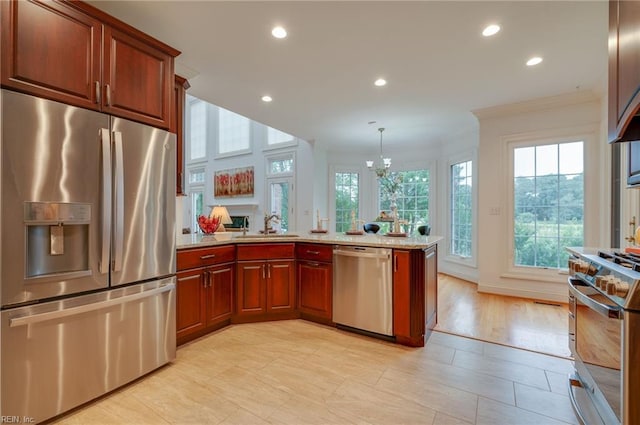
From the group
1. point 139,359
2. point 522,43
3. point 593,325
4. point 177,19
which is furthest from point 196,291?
point 522,43

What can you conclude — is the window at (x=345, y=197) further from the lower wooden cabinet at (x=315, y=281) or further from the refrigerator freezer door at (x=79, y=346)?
the refrigerator freezer door at (x=79, y=346)

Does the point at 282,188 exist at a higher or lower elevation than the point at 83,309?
higher

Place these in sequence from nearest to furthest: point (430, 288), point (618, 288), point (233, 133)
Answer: point (618, 288), point (430, 288), point (233, 133)

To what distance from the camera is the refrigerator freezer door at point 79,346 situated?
55.7 inches

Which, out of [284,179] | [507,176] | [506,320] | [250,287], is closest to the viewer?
[250,287]

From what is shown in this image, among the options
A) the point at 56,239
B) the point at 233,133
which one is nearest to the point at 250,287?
the point at 56,239

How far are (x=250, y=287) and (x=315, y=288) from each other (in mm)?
689

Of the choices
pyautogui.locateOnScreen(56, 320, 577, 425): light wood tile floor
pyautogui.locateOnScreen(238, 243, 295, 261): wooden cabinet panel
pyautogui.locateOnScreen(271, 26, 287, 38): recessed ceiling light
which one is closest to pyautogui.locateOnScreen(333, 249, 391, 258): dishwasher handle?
pyautogui.locateOnScreen(238, 243, 295, 261): wooden cabinet panel

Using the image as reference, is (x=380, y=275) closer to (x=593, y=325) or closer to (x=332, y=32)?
(x=593, y=325)

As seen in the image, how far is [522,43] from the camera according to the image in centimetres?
250

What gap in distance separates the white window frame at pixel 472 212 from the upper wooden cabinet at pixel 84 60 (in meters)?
4.84

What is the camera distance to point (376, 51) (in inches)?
104

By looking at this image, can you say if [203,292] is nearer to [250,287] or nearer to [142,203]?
[250,287]

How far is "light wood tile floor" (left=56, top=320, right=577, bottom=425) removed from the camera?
5.30ft
